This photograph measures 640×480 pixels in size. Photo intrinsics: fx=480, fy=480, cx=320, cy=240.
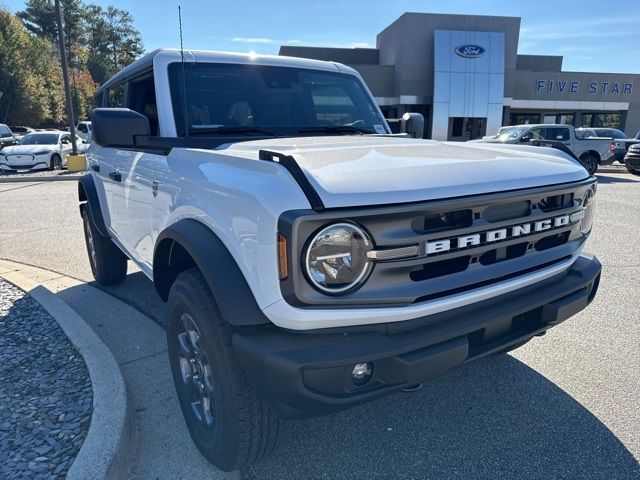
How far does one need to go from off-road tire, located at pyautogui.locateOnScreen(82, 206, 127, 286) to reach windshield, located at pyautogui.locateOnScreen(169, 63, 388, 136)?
213 centimetres

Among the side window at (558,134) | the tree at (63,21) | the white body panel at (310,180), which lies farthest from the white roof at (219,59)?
the tree at (63,21)

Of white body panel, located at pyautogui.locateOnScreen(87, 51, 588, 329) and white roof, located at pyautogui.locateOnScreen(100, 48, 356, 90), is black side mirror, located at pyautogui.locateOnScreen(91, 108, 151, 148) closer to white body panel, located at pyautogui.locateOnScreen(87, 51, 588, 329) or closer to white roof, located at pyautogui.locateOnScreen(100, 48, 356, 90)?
white body panel, located at pyautogui.locateOnScreen(87, 51, 588, 329)

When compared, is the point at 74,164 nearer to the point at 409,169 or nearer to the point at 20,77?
the point at 409,169

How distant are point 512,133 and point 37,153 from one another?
16.2 meters

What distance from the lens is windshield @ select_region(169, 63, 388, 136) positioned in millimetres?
3129

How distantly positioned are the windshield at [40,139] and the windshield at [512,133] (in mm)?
16119

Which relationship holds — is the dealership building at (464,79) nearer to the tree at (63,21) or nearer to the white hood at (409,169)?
the white hood at (409,169)

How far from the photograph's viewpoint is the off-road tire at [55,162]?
56.9 ft

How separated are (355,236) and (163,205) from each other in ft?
4.74

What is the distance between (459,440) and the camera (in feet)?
8.43

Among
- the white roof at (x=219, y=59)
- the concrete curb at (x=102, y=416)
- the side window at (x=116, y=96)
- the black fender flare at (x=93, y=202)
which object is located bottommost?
the concrete curb at (x=102, y=416)

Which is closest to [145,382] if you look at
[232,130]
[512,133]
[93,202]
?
[232,130]

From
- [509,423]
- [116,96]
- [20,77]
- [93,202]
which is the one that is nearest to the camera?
[509,423]

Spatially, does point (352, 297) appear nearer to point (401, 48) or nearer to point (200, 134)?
point (200, 134)
